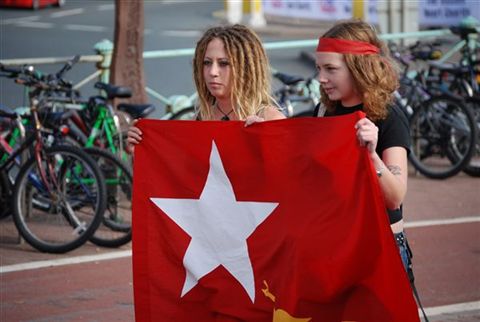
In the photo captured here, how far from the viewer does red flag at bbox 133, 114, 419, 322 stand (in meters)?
4.42

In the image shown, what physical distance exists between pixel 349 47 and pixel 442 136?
7988 millimetres

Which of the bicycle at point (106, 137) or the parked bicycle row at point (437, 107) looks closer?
the bicycle at point (106, 137)

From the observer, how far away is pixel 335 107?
15.9ft

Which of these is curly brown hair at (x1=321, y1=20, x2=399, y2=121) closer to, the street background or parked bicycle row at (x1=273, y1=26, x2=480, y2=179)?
the street background

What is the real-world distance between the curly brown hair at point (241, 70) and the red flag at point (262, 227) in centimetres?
25

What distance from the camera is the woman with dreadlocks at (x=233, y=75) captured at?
16.7ft

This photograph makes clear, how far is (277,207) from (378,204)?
48 centimetres

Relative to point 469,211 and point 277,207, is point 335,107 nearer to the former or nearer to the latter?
point 277,207

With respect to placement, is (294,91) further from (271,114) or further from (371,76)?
(371,76)

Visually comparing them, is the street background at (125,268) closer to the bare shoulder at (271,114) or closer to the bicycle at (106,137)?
the bicycle at (106,137)

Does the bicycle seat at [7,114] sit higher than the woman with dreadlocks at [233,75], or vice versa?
the woman with dreadlocks at [233,75]

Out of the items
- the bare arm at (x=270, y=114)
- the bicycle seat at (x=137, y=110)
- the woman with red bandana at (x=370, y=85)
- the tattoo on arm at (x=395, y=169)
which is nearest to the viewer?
the tattoo on arm at (x=395, y=169)

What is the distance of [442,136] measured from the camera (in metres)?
12.5

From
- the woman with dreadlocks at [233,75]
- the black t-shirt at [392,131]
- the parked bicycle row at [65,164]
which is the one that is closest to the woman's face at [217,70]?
the woman with dreadlocks at [233,75]
